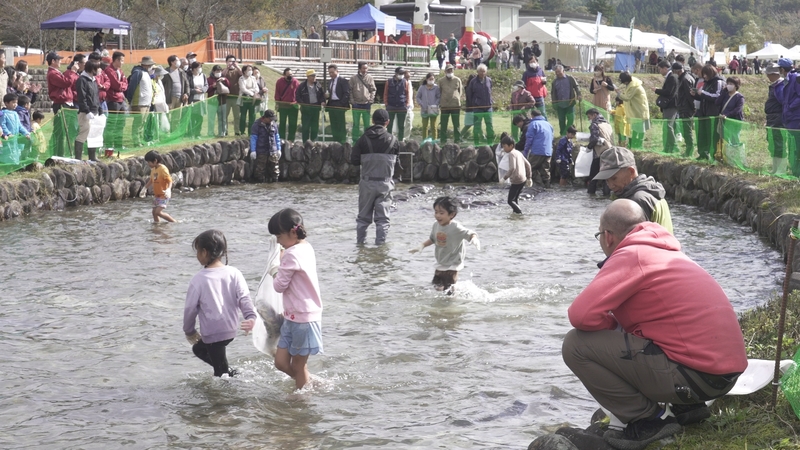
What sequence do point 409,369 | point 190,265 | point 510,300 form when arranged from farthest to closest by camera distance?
point 190,265
point 510,300
point 409,369

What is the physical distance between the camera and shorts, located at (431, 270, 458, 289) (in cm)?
1020

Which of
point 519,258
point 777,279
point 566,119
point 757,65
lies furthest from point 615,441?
point 757,65

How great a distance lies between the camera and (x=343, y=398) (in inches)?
288

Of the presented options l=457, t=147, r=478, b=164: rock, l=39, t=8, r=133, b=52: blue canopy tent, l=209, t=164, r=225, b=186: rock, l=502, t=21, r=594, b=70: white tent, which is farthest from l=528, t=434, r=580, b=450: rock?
l=502, t=21, r=594, b=70: white tent

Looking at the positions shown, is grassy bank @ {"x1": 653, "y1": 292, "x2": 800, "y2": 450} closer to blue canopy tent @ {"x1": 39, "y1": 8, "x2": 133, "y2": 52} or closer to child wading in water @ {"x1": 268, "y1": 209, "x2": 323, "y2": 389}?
child wading in water @ {"x1": 268, "y1": 209, "x2": 323, "y2": 389}

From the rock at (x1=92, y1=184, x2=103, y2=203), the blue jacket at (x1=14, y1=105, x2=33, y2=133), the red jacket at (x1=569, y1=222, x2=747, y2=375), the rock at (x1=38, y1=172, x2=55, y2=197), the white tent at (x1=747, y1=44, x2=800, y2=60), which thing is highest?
the white tent at (x1=747, y1=44, x2=800, y2=60)

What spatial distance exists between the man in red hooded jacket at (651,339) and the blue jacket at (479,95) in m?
18.4

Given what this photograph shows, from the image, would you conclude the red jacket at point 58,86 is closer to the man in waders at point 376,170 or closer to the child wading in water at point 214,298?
the man in waders at point 376,170

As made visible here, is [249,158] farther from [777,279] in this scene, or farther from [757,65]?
[757,65]

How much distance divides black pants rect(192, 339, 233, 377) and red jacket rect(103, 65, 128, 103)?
1252 centimetres

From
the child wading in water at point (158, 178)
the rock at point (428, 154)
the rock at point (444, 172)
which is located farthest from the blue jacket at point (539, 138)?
the child wading in water at point (158, 178)

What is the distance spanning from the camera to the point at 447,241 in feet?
32.6

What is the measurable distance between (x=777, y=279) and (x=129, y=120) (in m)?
12.8

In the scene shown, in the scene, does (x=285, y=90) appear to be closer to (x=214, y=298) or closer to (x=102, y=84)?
(x=102, y=84)
